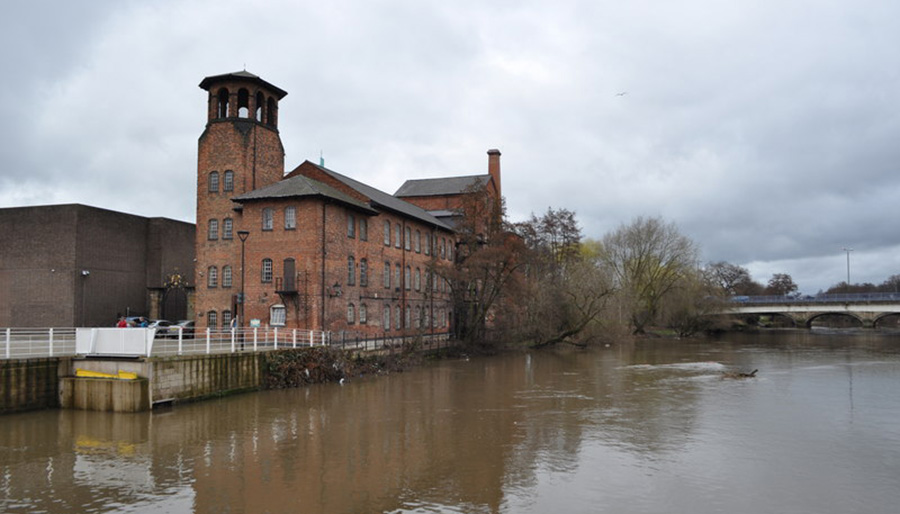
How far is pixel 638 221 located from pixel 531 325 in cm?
2482

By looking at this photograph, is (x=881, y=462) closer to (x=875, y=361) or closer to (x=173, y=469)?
(x=173, y=469)

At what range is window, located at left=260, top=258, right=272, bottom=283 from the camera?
101 ft

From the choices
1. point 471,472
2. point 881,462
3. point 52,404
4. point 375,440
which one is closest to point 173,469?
point 375,440

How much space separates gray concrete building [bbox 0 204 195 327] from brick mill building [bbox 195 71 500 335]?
33.9 feet

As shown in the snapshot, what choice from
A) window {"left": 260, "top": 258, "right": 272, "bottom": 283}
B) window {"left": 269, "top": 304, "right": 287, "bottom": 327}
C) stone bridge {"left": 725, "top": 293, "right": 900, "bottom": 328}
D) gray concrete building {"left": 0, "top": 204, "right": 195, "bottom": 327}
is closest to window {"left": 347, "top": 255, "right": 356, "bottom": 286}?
window {"left": 269, "top": 304, "right": 287, "bottom": 327}

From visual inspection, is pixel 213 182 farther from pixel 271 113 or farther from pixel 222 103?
pixel 271 113

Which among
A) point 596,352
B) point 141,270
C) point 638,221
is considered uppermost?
point 638,221

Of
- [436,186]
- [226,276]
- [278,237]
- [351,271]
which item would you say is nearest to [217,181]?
[226,276]

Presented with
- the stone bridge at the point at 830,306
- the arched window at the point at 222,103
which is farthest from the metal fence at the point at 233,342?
the stone bridge at the point at 830,306

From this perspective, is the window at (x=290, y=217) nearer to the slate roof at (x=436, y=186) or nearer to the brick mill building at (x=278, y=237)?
A: the brick mill building at (x=278, y=237)

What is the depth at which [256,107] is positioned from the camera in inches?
1324

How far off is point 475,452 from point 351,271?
20094 mm

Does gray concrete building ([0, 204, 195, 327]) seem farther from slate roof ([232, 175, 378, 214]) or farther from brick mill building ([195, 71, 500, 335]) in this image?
slate roof ([232, 175, 378, 214])

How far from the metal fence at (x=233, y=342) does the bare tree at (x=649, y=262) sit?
31500mm
